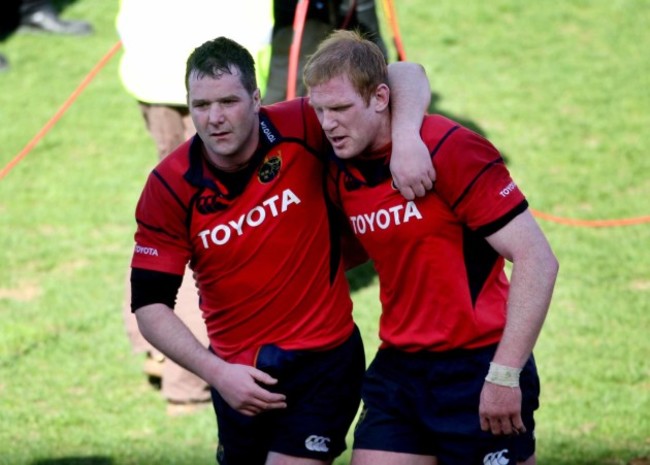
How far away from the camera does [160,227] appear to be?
14.0ft

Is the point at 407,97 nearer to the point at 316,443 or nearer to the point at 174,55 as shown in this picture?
the point at 316,443

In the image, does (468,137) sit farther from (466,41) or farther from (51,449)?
(466,41)

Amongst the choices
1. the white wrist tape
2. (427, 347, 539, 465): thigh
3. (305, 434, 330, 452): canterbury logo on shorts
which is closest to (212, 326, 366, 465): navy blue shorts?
(305, 434, 330, 452): canterbury logo on shorts

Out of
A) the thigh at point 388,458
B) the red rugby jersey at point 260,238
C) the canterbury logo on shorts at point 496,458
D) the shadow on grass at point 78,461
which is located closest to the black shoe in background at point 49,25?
the shadow on grass at point 78,461

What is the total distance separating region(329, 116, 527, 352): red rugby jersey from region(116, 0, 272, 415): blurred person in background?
86.7 inches

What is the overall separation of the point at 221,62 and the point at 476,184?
948 mm

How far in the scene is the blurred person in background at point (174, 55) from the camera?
6.25 m

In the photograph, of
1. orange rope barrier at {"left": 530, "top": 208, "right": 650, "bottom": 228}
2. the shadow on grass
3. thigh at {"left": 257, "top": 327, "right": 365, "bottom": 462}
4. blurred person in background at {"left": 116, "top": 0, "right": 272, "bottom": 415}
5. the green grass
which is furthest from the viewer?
orange rope barrier at {"left": 530, "top": 208, "right": 650, "bottom": 228}

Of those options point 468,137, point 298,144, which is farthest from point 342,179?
point 468,137

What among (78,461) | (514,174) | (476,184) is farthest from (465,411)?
(514,174)

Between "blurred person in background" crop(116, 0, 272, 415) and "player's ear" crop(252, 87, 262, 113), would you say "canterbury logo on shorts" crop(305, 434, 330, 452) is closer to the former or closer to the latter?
"player's ear" crop(252, 87, 262, 113)

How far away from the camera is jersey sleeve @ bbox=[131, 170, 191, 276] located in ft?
14.0

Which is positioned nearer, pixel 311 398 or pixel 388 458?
pixel 388 458

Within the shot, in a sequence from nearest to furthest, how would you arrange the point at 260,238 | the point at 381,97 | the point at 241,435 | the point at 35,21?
1. the point at 381,97
2. the point at 260,238
3. the point at 241,435
4. the point at 35,21
